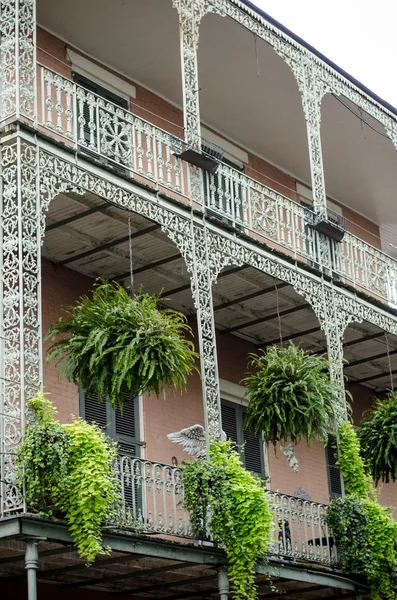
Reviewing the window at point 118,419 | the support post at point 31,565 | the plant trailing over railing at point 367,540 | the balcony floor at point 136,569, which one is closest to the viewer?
the support post at point 31,565

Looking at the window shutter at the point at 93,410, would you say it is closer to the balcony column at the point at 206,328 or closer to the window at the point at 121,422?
the window at the point at 121,422

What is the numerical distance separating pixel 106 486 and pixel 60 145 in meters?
3.67

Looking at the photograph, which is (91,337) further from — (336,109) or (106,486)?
(336,109)

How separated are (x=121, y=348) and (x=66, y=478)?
1695 millimetres

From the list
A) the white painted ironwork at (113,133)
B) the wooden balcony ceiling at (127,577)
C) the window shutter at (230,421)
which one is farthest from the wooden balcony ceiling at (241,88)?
the wooden balcony ceiling at (127,577)

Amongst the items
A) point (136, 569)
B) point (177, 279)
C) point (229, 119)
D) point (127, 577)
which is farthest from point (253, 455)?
point (229, 119)

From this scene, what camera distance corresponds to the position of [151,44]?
16.0 m

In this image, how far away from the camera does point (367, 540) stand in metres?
13.9

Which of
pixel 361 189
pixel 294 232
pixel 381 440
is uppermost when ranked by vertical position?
pixel 361 189

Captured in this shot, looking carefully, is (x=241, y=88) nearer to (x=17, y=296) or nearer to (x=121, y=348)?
(x=121, y=348)

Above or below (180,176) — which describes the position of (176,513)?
below

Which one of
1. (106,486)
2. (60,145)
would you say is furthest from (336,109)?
(106,486)

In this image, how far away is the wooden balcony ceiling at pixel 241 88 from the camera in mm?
15414

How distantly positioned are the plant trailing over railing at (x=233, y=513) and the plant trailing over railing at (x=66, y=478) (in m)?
1.68
